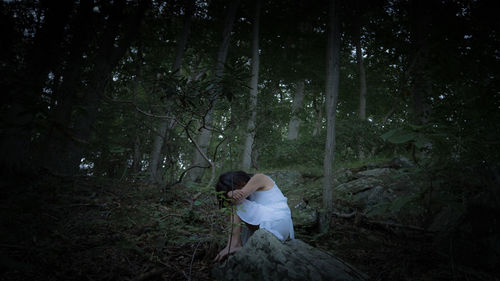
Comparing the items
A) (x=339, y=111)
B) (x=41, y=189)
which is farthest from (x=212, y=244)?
(x=339, y=111)

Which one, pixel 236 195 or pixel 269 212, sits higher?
pixel 236 195

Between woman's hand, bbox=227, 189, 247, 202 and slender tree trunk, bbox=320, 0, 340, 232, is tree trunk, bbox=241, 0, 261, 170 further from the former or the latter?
woman's hand, bbox=227, 189, 247, 202

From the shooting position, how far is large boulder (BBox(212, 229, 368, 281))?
1.95 metres

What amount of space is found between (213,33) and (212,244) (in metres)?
11.1

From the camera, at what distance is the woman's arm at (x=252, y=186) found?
2526 millimetres

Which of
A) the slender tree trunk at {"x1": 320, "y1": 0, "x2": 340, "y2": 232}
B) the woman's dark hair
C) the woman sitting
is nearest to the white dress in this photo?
the woman sitting

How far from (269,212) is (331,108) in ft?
8.20

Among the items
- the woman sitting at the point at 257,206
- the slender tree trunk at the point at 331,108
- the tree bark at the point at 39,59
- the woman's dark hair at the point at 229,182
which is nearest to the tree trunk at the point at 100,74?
the tree bark at the point at 39,59

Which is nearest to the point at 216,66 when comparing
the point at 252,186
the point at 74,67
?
the point at 74,67

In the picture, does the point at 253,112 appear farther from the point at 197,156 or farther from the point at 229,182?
the point at 229,182

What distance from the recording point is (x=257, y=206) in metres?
2.91

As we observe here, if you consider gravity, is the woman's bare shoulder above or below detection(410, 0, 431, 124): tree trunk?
below

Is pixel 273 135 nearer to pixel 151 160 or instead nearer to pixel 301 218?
pixel 151 160

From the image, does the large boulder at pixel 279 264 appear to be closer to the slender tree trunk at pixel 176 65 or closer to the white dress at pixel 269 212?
the white dress at pixel 269 212
